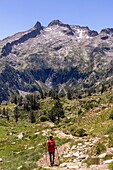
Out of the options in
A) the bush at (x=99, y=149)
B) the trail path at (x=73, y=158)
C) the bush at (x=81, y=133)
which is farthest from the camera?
the bush at (x=81, y=133)

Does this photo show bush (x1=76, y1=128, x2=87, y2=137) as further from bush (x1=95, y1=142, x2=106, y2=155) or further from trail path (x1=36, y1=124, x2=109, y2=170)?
bush (x1=95, y1=142, x2=106, y2=155)

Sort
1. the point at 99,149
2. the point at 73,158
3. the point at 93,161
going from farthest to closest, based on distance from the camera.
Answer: the point at 73,158
the point at 99,149
the point at 93,161

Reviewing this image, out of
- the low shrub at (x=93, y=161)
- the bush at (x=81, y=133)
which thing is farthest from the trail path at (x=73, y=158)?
the bush at (x=81, y=133)

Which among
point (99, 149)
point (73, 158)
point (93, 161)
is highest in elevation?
point (99, 149)

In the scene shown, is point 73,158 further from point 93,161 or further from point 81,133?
point 81,133

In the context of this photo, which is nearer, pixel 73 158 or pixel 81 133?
pixel 73 158

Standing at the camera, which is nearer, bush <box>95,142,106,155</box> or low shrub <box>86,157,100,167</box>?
low shrub <box>86,157,100,167</box>

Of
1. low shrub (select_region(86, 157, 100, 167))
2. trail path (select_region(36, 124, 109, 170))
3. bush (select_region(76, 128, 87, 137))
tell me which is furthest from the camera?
bush (select_region(76, 128, 87, 137))

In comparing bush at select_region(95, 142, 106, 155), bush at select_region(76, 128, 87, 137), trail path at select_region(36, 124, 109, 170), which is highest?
bush at select_region(76, 128, 87, 137)

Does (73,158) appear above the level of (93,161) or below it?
below

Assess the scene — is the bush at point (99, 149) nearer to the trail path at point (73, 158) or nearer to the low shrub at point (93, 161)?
the trail path at point (73, 158)

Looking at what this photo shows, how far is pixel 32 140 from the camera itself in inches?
1950

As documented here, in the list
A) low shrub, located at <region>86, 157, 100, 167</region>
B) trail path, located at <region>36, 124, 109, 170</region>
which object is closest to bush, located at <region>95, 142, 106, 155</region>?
trail path, located at <region>36, 124, 109, 170</region>

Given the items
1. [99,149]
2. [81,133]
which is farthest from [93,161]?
[81,133]
